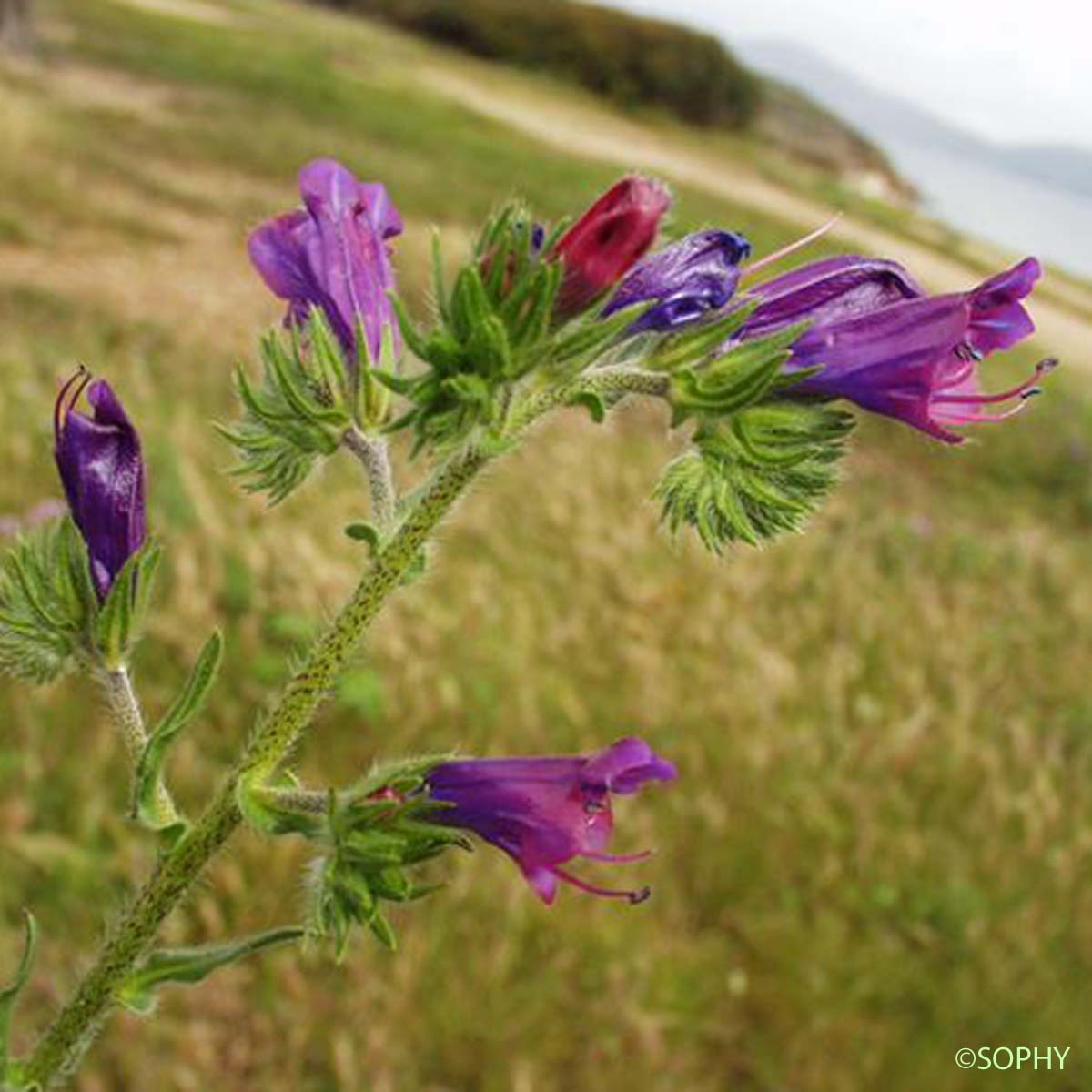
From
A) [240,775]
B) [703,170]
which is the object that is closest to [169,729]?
[240,775]

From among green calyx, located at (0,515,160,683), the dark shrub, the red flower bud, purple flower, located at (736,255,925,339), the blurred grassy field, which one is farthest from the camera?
the dark shrub

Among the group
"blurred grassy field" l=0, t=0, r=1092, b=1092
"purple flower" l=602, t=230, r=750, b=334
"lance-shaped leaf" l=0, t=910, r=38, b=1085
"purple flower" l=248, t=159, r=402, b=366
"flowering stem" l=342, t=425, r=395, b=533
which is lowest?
"blurred grassy field" l=0, t=0, r=1092, b=1092

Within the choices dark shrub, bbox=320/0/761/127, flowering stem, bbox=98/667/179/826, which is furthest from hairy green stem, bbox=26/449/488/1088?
dark shrub, bbox=320/0/761/127

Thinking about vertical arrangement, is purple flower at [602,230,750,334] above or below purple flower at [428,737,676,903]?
above

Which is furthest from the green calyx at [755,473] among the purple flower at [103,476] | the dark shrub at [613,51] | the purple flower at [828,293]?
the dark shrub at [613,51]

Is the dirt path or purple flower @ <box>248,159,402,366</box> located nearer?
purple flower @ <box>248,159,402,366</box>

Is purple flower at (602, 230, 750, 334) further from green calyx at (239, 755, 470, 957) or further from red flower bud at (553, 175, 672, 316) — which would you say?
green calyx at (239, 755, 470, 957)

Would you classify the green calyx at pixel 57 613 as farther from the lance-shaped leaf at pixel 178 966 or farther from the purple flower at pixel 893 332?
the purple flower at pixel 893 332
